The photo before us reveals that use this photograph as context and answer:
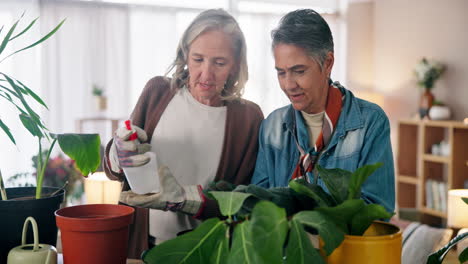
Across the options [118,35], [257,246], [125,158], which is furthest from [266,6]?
[257,246]

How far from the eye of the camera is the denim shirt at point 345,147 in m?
1.33

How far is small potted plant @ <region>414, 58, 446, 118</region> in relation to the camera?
5395 mm

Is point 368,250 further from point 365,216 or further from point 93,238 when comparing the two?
point 93,238

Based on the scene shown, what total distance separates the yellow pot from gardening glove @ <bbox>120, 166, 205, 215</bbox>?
0.53 m

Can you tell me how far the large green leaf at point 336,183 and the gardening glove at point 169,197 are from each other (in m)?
0.49

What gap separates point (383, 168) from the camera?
4.39 feet

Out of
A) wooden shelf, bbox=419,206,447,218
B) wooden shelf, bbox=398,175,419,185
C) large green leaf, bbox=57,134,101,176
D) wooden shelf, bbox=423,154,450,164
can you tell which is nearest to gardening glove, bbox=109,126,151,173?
large green leaf, bbox=57,134,101,176

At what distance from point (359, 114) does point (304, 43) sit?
0.24 meters

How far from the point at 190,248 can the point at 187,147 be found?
706 mm

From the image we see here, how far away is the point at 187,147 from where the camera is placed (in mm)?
1545

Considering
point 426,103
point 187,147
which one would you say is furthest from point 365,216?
point 426,103

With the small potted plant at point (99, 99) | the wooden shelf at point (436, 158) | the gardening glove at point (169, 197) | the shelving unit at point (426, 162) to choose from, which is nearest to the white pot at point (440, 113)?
the shelving unit at point (426, 162)

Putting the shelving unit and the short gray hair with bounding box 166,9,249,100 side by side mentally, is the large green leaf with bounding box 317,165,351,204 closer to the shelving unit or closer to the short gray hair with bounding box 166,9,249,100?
the short gray hair with bounding box 166,9,249,100

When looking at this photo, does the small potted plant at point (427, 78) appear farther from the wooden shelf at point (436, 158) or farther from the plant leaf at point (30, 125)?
the plant leaf at point (30, 125)
